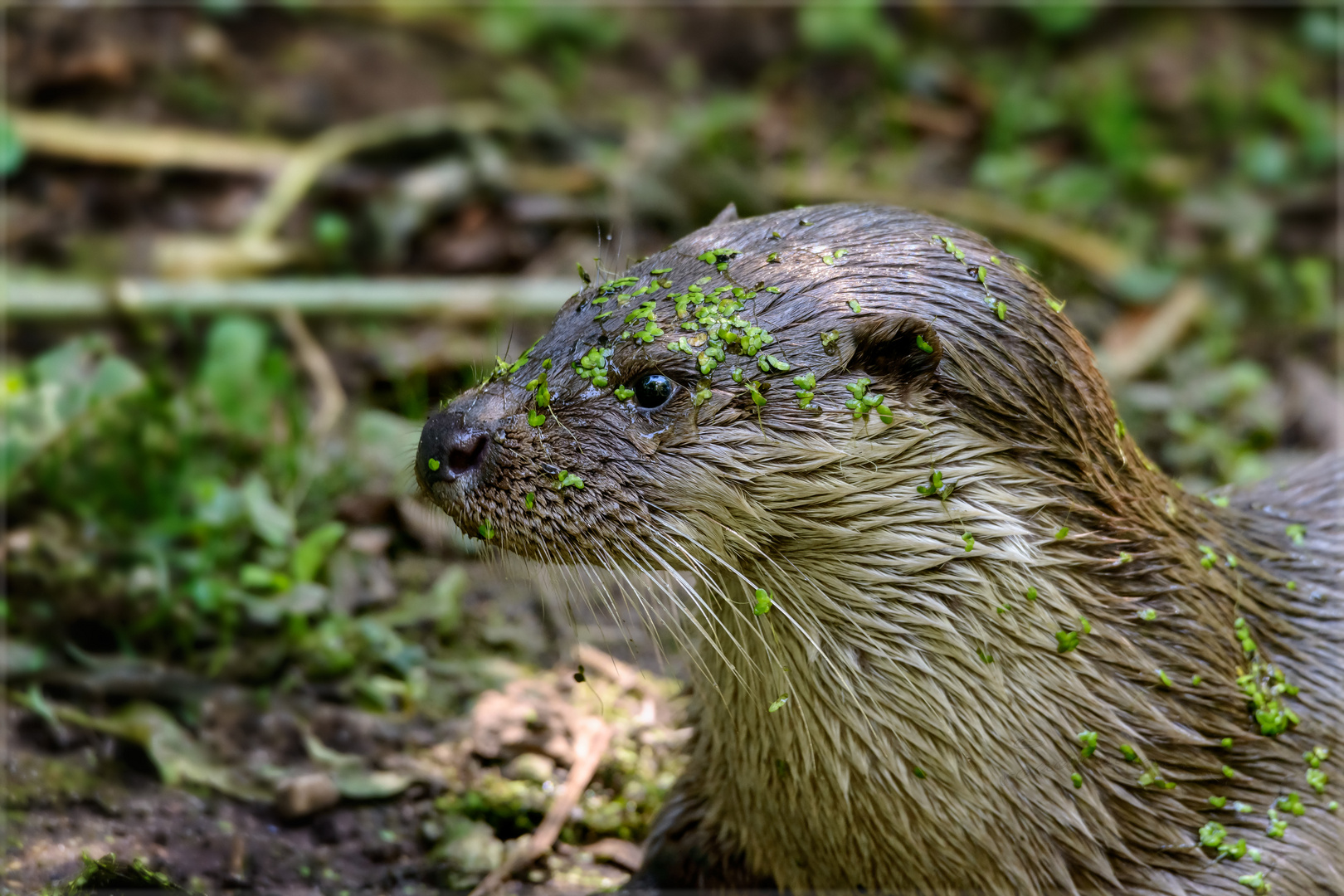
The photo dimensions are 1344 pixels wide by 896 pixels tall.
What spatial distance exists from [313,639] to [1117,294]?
4.44 m

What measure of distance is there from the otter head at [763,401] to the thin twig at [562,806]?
1.00m

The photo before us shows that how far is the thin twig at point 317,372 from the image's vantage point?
5.16 metres

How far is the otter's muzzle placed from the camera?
264 cm

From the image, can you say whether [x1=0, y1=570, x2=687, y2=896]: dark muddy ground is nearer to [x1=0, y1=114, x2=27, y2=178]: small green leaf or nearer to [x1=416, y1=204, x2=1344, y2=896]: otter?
[x1=416, y1=204, x2=1344, y2=896]: otter

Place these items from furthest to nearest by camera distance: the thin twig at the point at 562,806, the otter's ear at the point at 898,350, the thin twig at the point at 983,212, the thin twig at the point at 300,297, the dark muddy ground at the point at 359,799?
the thin twig at the point at 983,212 → the thin twig at the point at 300,297 → the thin twig at the point at 562,806 → the dark muddy ground at the point at 359,799 → the otter's ear at the point at 898,350

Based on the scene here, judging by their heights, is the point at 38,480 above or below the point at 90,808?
above

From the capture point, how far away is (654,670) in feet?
13.8

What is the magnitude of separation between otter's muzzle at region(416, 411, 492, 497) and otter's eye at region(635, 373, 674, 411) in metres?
0.30

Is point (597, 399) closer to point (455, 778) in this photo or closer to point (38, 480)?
point (455, 778)

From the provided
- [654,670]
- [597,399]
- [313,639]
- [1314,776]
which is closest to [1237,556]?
[1314,776]

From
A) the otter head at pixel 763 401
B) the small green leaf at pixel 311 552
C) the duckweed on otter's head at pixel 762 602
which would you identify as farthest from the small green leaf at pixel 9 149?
the duckweed on otter's head at pixel 762 602

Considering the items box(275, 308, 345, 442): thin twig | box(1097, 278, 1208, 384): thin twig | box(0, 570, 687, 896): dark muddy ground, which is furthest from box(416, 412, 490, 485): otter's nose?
box(1097, 278, 1208, 384): thin twig

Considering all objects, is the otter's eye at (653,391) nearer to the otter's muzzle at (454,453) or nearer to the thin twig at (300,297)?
the otter's muzzle at (454,453)

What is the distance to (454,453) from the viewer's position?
2.65 meters
